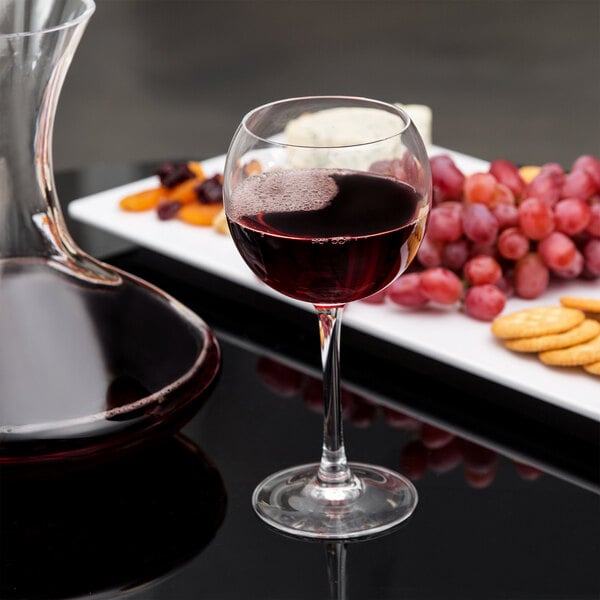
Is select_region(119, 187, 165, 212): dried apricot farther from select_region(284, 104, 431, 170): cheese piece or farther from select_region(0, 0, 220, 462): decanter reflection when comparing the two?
select_region(284, 104, 431, 170): cheese piece

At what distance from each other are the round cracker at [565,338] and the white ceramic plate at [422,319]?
0.07 ft

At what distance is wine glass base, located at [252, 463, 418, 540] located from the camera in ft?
3.46

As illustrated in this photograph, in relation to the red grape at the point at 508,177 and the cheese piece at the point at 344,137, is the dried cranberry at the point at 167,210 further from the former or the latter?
the cheese piece at the point at 344,137

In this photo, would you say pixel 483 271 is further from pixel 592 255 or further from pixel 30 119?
pixel 30 119

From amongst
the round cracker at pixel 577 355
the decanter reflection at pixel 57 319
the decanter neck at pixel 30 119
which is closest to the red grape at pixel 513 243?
the round cracker at pixel 577 355

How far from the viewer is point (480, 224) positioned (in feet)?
4.80

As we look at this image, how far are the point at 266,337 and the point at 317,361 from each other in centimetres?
9

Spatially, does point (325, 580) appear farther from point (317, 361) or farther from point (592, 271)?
point (592, 271)

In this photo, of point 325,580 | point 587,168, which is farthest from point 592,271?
point 325,580

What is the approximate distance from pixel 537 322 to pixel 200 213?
0.61 m

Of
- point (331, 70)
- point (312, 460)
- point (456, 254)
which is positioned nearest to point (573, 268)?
point (456, 254)

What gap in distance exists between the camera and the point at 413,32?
4723 mm

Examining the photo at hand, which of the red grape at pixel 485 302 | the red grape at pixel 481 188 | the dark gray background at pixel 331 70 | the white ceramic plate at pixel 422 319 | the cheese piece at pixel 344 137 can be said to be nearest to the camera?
the cheese piece at pixel 344 137

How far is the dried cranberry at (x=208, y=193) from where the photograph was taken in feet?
5.82
